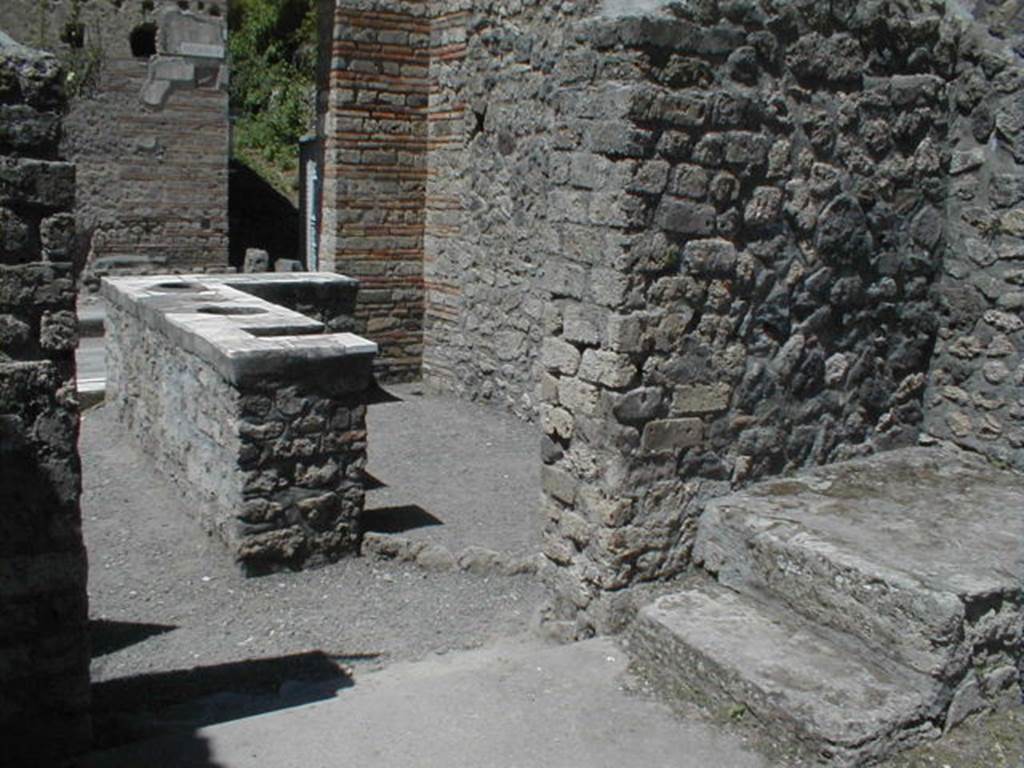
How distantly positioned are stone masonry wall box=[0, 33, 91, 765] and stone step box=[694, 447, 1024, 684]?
7.61ft

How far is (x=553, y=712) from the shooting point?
11.9ft

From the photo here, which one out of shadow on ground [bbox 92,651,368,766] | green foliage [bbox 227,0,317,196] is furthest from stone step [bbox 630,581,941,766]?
green foliage [bbox 227,0,317,196]

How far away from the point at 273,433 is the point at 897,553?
3.11 metres

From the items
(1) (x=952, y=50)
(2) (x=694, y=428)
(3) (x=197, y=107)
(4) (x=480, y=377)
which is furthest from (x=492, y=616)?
(3) (x=197, y=107)

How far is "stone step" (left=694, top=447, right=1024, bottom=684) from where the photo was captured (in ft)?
11.5

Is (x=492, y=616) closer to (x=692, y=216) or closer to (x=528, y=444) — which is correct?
(x=692, y=216)

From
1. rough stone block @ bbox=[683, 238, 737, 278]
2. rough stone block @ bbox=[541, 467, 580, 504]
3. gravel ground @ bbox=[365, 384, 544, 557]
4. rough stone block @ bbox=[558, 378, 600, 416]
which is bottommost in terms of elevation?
gravel ground @ bbox=[365, 384, 544, 557]

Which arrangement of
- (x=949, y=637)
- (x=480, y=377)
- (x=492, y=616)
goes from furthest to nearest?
(x=480, y=377)
(x=492, y=616)
(x=949, y=637)

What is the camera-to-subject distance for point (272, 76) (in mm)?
18438

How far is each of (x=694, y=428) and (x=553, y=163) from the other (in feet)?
3.79

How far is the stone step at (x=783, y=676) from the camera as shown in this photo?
10.8 feet

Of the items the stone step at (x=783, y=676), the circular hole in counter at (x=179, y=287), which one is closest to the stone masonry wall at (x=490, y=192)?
the circular hole in counter at (x=179, y=287)

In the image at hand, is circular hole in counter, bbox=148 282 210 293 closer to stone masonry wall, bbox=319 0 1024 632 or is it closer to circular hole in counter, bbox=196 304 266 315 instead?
circular hole in counter, bbox=196 304 266 315

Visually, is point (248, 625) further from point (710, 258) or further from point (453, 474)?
point (710, 258)
